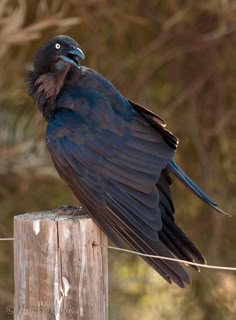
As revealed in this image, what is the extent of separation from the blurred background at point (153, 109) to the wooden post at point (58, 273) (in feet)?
11.0

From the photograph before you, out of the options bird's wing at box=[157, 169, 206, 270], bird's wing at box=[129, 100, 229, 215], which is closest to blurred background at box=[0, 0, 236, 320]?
bird's wing at box=[129, 100, 229, 215]

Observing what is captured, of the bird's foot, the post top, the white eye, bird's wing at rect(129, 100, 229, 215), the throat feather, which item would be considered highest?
the white eye

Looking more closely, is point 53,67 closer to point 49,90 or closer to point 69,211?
point 49,90

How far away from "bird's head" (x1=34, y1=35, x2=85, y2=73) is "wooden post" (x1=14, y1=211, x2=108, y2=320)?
1261mm

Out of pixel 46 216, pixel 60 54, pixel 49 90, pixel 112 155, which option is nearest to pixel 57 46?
pixel 60 54

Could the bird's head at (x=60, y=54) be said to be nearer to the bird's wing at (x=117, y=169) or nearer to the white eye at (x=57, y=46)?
the white eye at (x=57, y=46)

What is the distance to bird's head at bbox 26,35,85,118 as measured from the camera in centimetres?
400

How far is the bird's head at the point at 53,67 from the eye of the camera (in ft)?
13.1

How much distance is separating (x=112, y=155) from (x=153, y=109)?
11.5ft

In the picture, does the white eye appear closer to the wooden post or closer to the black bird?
the black bird

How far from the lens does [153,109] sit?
284 inches

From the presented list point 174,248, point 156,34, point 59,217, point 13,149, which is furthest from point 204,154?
point 59,217

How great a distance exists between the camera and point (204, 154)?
7402 millimetres

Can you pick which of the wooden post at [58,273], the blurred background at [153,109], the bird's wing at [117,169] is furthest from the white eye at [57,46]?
the blurred background at [153,109]
